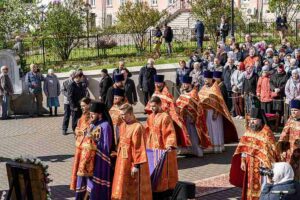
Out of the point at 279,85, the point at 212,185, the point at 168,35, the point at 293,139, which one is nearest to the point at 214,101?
the point at 212,185

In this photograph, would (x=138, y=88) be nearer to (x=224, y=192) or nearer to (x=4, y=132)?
(x=4, y=132)

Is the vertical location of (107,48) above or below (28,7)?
below

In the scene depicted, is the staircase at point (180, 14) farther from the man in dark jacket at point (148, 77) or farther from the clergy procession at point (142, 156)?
the clergy procession at point (142, 156)

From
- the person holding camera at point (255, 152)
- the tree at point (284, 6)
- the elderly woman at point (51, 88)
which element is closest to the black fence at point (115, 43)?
the tree at point (284, 6)

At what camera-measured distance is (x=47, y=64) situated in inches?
1067

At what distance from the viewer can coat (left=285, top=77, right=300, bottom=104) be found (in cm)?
1736

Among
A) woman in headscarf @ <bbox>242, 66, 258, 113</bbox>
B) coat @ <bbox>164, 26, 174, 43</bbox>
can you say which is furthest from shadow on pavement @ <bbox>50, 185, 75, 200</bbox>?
coat @ <bbox>164, 26, 174, 43</bbox>

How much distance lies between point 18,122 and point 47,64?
23.8ft

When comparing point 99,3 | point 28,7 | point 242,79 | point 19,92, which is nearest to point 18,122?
point 19,92

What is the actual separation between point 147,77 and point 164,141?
29.6 feet

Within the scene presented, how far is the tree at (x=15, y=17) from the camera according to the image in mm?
27250

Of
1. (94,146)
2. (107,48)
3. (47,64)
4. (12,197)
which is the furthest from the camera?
(107,48)

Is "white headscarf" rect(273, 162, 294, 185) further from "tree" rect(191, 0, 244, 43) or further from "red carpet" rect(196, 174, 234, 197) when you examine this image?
"tree" rect(191, 0, 244, 43)

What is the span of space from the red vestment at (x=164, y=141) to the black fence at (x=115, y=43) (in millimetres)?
14061
